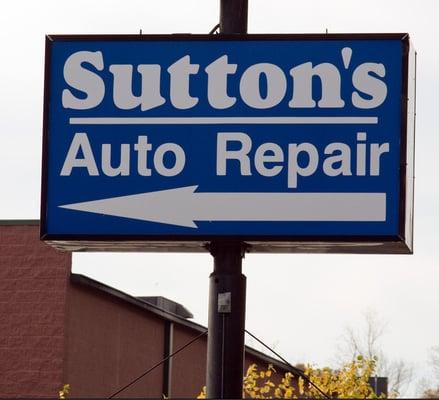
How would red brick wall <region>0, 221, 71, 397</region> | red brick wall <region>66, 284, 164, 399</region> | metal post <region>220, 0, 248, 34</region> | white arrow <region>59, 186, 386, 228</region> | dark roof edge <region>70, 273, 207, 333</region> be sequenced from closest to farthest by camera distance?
white arrow <region>59, 186, 386, 228</region>
metal post <region>220, 0, 248, 34</region>
red brick wall <region>0, 221, 71, 397</region>
dark roof edge <region>70, 273, 207, 333</region>
red brick wall <region>66, 284, 164, 399</region>

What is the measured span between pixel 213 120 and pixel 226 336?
67.8 inches

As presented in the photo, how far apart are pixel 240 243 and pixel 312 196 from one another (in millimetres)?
671

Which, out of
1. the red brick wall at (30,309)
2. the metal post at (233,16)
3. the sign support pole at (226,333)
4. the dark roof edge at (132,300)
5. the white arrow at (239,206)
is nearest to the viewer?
the sign support pole at (226,333)

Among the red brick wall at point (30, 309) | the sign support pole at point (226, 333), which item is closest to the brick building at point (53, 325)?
the red brick wall at point (30, 309)

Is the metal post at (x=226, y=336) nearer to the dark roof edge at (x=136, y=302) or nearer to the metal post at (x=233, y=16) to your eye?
the metal post at (x=233, y=16)

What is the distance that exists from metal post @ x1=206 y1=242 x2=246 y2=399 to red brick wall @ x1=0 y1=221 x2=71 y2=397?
20.5 metres

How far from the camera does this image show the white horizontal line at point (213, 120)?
10.8m

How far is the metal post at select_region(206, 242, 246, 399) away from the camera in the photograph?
34.5ft

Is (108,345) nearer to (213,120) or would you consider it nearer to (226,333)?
(213,120)

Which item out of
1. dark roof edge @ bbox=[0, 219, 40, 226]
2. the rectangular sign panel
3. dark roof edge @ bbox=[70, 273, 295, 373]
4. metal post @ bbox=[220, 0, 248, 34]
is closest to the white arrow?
the rectangular sign panel

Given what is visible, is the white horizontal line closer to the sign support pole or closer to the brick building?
the sign support pole

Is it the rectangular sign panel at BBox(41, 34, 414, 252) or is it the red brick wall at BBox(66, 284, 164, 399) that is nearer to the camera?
the rectangular sign panel at BBox(41, 34, 414, 252)

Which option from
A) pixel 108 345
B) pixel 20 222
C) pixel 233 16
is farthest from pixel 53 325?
pixel 233 16

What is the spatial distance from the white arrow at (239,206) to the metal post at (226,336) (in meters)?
0.52
